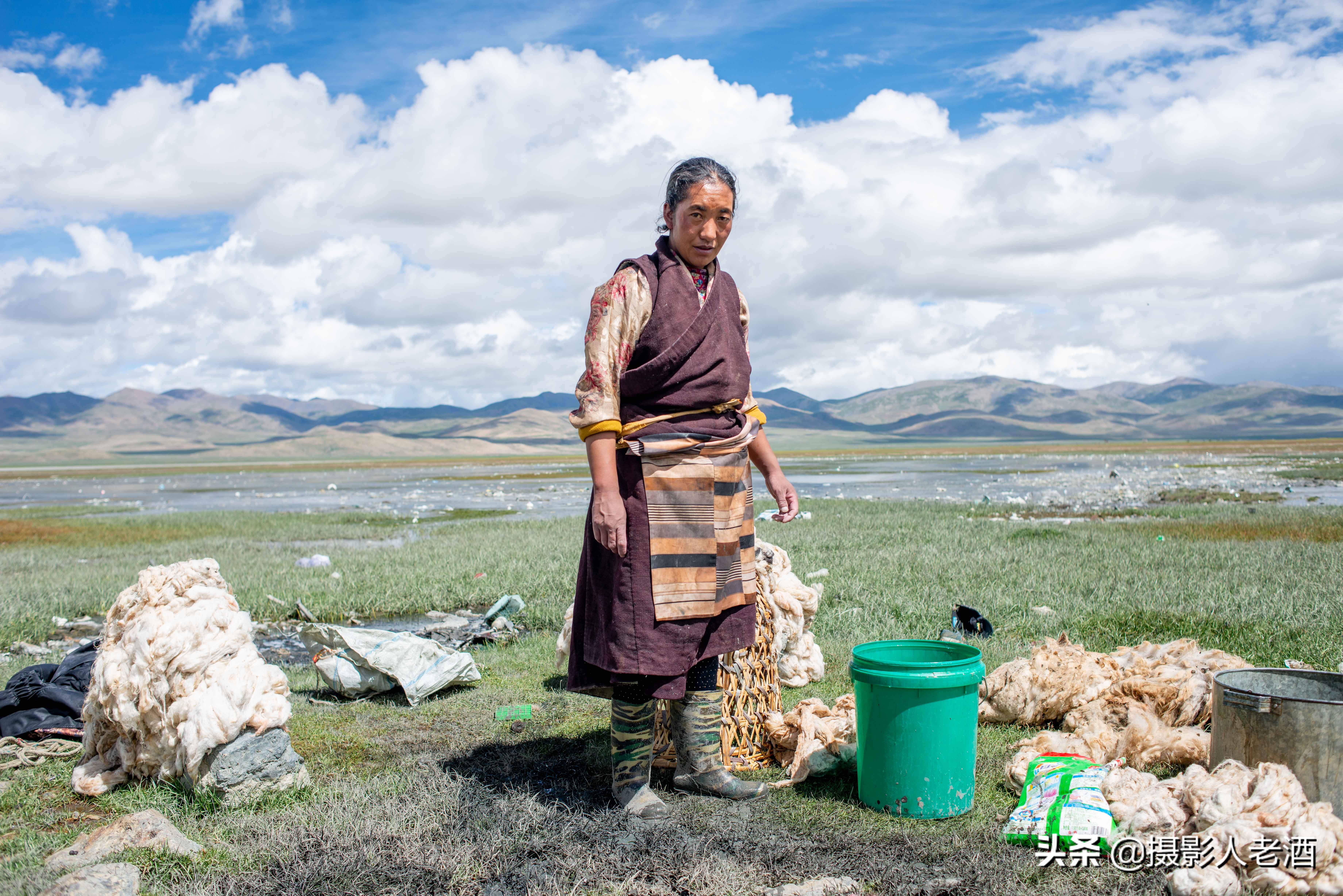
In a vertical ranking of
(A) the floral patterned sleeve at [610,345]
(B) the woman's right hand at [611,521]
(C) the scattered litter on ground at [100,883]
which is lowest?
(C) the scattered litter on ground at [100,883]

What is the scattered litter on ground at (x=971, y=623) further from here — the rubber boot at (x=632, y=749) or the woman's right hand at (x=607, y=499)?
the woman's right hand at (x=607, y=499)

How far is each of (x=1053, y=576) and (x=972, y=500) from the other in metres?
16.3

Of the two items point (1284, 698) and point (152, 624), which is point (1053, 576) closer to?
point (1284, 698)

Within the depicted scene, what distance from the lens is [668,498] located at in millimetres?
3375

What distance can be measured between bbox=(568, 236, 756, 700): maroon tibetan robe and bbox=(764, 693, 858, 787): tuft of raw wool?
0.60 meters

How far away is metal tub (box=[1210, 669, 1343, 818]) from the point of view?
2.96 meters

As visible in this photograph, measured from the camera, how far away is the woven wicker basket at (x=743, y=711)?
13.2 feet

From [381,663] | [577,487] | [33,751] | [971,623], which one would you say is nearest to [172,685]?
[33,751]

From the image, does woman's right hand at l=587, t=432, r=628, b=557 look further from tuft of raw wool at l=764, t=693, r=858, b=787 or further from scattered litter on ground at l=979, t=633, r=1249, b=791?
scattered litter on ground at l=979, t=633, r=1249, b=791

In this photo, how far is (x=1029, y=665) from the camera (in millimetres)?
4504

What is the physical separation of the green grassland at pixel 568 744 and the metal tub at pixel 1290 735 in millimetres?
Result: 717

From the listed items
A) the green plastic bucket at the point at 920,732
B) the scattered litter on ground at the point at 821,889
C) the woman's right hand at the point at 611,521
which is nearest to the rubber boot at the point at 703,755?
the green plastic bucket at the point at 920,732

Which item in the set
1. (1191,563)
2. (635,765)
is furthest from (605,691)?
(1191,563)

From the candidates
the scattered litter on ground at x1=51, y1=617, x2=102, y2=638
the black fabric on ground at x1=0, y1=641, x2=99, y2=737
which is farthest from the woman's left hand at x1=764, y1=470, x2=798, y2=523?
the scattered litter on ground at x1=51, y1=617, x2=102, y2=638
